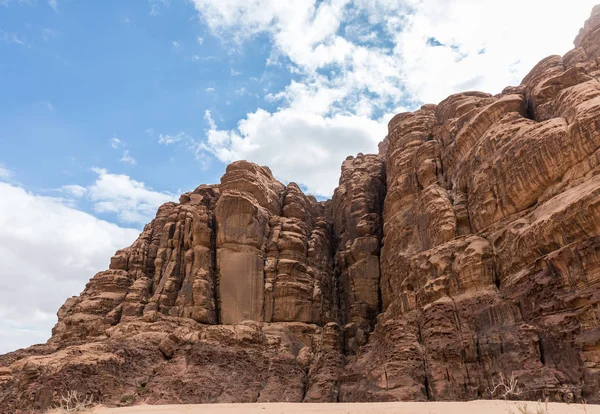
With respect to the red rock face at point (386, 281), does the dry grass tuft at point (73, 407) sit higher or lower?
lower

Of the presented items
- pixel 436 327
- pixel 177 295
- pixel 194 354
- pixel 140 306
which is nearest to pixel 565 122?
pixel 436 327

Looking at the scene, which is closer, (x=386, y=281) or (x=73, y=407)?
(x=73, y=407)

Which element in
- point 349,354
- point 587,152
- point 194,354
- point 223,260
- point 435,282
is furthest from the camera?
point 223,260

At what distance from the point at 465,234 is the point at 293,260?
2071 cm

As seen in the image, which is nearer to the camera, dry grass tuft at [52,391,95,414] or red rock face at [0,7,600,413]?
dry grass tuft at [52,391,95,414]

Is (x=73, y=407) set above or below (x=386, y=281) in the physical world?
below

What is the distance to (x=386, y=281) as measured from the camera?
43.3 meters

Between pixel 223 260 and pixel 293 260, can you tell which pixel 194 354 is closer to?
pixel 223 260

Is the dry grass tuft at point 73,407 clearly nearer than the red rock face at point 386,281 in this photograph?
Yes

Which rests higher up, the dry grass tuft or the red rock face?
the red rock face

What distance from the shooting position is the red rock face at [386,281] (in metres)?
22.9

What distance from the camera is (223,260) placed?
4622 cm

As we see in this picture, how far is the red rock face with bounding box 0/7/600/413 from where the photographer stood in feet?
75.2

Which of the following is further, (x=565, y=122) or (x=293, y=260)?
(x=293, y=260)
